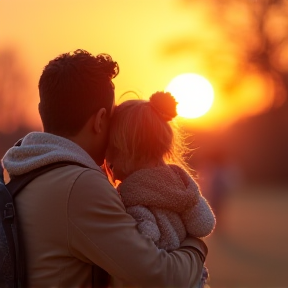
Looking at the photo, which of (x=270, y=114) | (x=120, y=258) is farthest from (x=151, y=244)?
(x=270, y=114)

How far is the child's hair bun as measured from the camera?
3.68 metres

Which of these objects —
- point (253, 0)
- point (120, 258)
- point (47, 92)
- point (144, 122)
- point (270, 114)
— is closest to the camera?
point (120, 258)

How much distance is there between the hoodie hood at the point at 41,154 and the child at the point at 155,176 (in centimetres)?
38

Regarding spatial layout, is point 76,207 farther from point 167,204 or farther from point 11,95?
point 11,95

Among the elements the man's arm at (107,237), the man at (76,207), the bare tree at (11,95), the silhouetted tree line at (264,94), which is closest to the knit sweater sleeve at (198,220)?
the man at (76,207)

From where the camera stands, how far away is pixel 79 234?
2.88m

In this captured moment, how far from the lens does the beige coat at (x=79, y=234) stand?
2885 millimetres

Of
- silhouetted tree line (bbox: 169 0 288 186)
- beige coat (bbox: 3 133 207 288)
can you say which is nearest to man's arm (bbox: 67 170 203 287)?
beige coat (bbox: 3 133 207 288)

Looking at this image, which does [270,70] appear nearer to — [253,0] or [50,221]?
[253,0]

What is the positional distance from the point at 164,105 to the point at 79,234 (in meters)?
1.00

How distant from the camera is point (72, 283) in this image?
2.97m

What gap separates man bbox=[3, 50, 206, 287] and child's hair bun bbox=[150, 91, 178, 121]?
448 mm

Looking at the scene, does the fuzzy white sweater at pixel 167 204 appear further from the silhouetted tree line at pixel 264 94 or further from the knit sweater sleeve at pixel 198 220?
the silhouetted tree line at pixel 264 94

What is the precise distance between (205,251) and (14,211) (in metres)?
0.85
